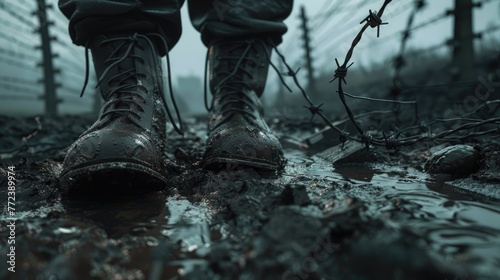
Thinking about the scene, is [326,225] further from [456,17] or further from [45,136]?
[456,17]

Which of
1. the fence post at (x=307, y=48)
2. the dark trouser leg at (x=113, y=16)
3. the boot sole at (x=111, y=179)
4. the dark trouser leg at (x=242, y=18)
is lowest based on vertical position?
the boot sole at (x=111, y=179)

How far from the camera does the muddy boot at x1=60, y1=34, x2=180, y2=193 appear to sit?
996 mm

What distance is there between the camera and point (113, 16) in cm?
133

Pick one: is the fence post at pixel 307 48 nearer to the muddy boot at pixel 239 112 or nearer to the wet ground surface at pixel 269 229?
the muddy boot at pixel 239 112

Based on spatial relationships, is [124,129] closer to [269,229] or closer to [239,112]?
[239,112]

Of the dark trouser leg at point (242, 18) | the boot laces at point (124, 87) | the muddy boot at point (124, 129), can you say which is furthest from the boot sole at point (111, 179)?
the dark trouser leg at point (242, 18)

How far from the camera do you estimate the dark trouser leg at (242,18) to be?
165cm

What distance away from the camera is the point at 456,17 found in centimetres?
382

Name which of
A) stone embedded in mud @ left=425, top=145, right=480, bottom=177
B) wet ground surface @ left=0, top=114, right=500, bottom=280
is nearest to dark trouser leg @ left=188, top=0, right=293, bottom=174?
wet ground surface @ left=0, top=114, right=500, bottom=280

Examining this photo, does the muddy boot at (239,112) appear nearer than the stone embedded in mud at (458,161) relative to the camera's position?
No

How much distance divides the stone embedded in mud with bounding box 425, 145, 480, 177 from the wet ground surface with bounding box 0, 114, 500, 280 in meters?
0.03

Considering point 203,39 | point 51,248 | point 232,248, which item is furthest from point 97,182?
point 203,39

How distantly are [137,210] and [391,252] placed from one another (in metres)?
0.65

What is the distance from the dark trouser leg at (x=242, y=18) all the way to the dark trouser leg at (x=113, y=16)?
261mm
